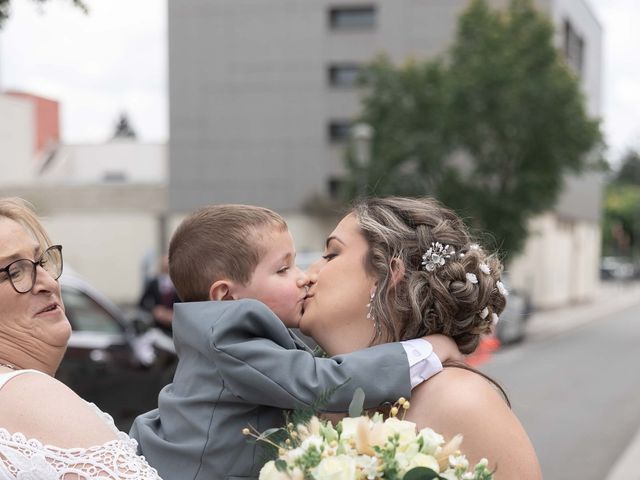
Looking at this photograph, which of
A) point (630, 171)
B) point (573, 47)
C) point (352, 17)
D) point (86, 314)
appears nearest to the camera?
point (86, 314)

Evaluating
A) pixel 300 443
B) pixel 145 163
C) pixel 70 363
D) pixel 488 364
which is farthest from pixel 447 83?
pixel 145 163

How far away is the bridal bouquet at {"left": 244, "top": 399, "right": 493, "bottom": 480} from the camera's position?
1.60m

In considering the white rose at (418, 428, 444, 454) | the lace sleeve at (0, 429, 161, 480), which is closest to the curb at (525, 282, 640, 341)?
the white rose at (418, 428, 444, 454)

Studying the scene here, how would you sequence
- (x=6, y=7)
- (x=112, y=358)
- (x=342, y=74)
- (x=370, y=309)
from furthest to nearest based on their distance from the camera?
1. (x=342, y=74)
2. (x=112, y=358)
3. (x=6, y=7)
4. (x=370, y=309)

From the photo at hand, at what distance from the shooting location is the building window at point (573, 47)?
39.4 meters

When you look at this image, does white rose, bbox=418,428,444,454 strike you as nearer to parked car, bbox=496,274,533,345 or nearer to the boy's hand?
the boy's hand

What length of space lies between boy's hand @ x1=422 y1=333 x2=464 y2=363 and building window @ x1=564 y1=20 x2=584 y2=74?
125ft

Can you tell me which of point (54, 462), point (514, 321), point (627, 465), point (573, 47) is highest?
point (573, 47)

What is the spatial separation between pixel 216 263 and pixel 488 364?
15.1 metres

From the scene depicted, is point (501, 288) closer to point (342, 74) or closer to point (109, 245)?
point (342, 74)

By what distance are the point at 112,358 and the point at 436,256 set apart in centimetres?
649

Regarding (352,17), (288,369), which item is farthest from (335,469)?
(352,17)

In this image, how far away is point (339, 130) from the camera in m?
36.4

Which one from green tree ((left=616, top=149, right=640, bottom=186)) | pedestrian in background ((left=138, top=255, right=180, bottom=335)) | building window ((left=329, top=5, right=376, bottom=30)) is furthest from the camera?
green tree ((left=616, top=149, right=640, bottom=186))
